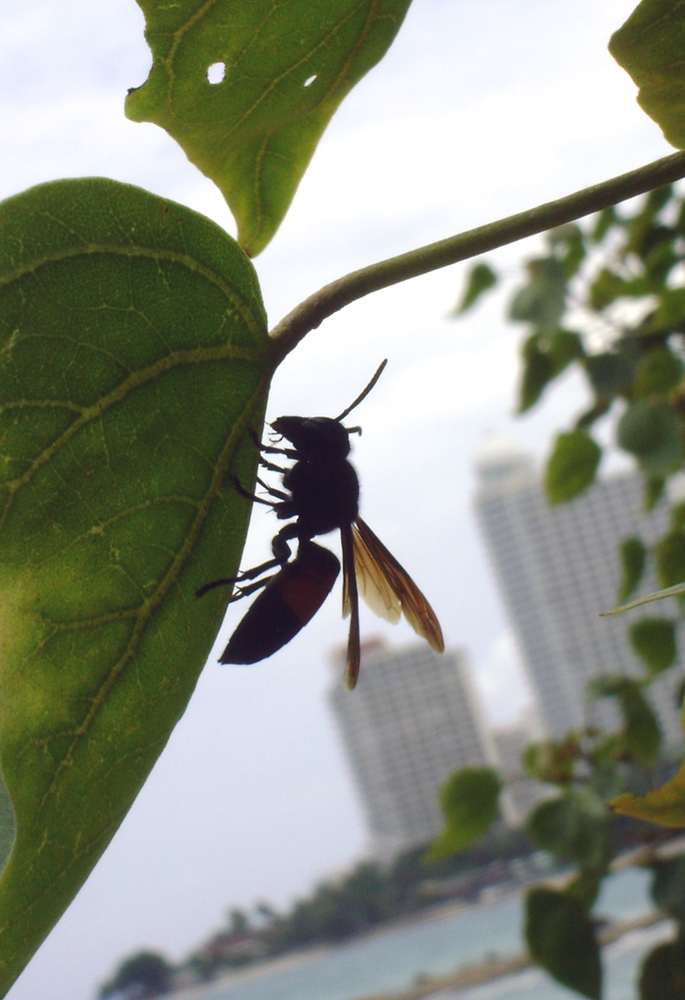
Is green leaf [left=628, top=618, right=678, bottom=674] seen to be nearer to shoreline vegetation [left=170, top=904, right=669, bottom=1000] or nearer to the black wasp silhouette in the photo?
the black wasp silhouette

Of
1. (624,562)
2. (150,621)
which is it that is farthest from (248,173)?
(624,562)

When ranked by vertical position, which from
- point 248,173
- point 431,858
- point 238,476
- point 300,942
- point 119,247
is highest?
point 248,173

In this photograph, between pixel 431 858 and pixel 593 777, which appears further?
pixel 593 777

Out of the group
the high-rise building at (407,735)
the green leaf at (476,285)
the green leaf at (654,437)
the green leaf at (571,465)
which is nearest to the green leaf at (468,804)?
the green leaf at (571,465)

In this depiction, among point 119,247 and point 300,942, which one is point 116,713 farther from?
point 300,942

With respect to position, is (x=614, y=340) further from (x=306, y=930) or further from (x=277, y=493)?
(x=306, y=930)

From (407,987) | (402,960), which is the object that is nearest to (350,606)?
(407,987)

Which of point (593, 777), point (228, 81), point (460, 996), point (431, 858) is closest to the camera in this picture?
point (228, 81)
